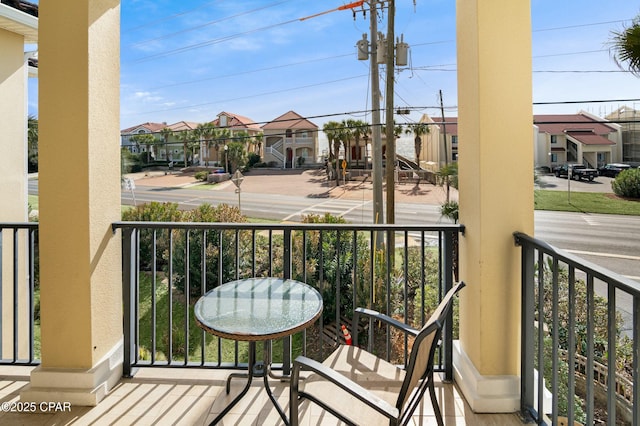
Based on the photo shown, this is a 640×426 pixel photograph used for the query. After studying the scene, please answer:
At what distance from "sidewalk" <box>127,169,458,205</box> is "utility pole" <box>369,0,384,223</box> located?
9019 mm

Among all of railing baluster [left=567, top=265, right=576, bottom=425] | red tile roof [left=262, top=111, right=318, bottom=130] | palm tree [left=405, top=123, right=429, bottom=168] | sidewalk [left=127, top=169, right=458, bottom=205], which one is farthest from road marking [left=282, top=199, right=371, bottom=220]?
railing baluster [left=567, top=265, right=576, bottom=425]

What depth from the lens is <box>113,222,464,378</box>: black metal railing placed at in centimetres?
225

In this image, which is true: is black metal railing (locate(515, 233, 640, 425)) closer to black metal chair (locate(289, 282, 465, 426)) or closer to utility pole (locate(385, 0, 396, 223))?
black metal chair (locate(289, 282, 465, 426))

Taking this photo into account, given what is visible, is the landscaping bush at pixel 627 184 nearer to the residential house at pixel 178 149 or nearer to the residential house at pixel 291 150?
the residential house at pixel 291 150

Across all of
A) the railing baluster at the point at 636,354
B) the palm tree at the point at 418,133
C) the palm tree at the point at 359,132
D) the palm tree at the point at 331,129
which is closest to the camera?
the railing baluster at the point at 636,354

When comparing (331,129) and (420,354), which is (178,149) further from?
(420,354)

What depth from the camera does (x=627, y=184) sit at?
11.5 metres

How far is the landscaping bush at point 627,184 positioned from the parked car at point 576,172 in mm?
629

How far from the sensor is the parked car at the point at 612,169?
10.8m

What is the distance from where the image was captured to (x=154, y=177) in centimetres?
2064

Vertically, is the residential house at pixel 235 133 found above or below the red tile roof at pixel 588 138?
above

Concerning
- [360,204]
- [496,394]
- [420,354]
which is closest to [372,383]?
[420,354]

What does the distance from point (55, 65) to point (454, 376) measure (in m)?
2.82

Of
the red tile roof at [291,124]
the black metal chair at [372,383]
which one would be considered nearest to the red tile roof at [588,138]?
the black metal chair at [372,383]
